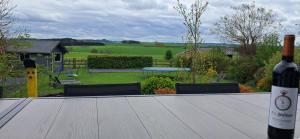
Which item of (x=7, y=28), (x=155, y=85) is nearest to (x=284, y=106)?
(x=155, y=85)

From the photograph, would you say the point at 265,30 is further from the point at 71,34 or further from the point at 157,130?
the point at 157,130

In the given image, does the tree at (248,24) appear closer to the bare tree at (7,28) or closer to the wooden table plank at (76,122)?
the bare tree at (7,28)

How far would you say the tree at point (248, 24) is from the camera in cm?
1945

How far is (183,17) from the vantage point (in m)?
7.80

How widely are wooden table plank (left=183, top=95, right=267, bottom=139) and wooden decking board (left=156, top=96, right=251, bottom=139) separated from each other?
33 millimetres

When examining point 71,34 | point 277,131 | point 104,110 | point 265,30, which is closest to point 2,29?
point 71,34

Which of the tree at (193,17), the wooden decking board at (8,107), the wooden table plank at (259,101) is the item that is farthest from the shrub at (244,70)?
the wooden decking board at (8,107)

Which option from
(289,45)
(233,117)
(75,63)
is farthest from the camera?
(75,63)

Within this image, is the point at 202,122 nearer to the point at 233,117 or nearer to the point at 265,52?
the point at 233,117

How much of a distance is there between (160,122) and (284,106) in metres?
0.50

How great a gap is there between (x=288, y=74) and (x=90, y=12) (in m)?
16.8

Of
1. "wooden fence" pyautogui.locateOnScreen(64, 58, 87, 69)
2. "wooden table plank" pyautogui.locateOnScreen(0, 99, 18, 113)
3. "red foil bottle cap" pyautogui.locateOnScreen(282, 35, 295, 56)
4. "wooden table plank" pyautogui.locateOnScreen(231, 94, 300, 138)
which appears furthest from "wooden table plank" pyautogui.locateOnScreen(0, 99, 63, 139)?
"wooden fence" pyautogui.locateOnScreen(64, 58, 87, 69)

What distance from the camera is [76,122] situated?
135cm

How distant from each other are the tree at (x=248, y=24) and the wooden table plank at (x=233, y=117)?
59.3ft
